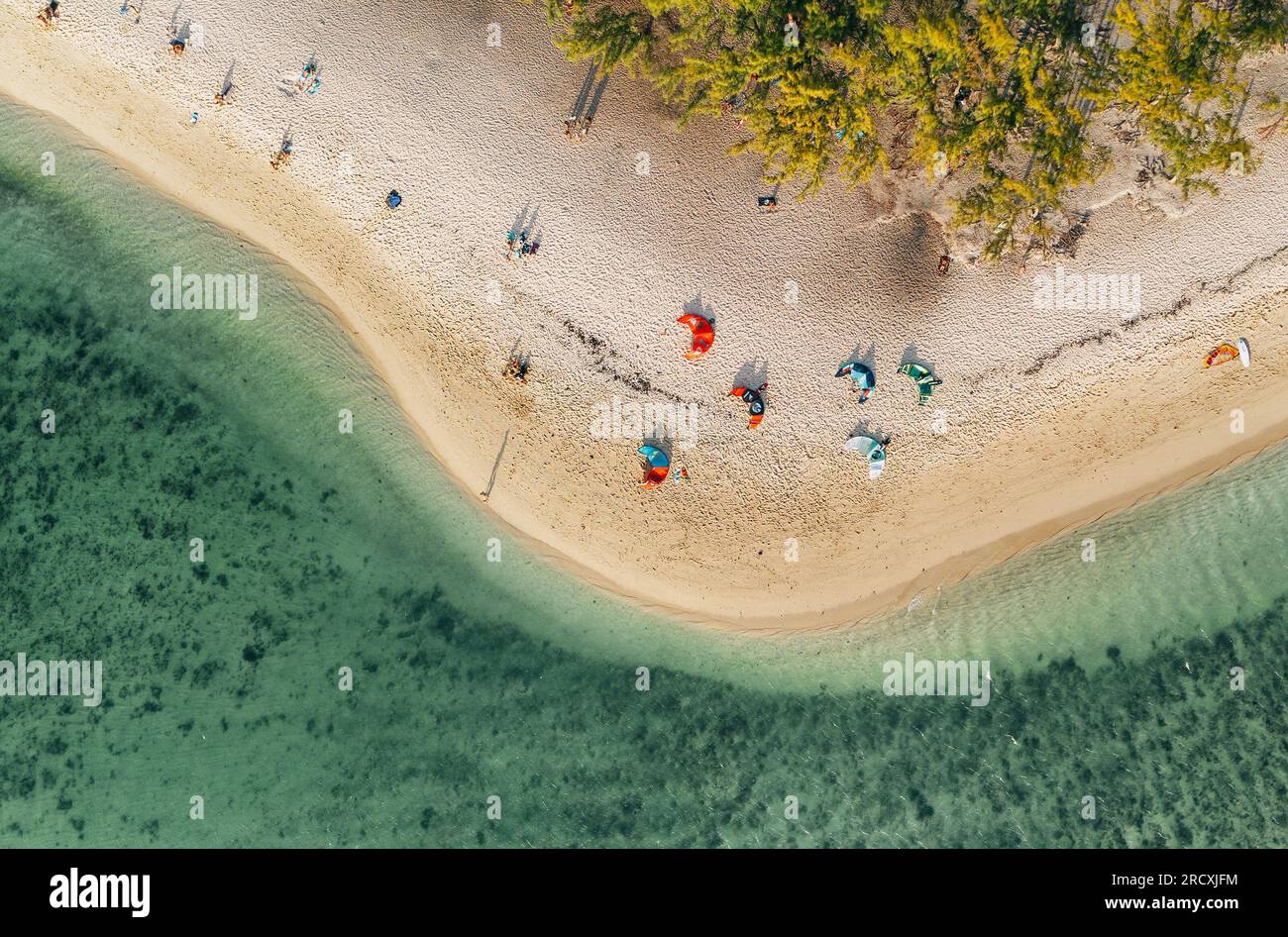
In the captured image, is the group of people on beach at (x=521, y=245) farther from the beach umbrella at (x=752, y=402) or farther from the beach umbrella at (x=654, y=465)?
the beach umbrella at (x=752, y=402)

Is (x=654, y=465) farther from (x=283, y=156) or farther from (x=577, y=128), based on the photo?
(x=283, y=156)

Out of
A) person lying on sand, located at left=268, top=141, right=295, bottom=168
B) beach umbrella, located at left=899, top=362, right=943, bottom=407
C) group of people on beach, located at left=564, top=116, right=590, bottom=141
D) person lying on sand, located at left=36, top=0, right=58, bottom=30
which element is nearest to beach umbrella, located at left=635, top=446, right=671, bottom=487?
beach umbrella, located at left=899, top=362, right=943, bottom=407

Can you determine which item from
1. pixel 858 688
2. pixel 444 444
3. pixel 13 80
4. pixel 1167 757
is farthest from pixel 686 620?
pixel 13 80

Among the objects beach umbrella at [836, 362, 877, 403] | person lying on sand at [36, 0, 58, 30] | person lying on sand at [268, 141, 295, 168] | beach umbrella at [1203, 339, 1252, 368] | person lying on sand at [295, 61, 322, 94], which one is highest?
person lying on sand at [36, 0, 58, 30]

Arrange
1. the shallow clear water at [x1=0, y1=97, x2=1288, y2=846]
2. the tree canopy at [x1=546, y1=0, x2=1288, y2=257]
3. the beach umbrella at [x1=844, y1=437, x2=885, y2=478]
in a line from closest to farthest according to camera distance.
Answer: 1. the tree canopy at [x1=546, y1=0, x2=1288, y2=257]
2. the shallow clear water at [x1=0, y1=97, x2=1288, y2=846]
3. the beach umbrella at [x1=844, y1=437, x2=885, y2=478]

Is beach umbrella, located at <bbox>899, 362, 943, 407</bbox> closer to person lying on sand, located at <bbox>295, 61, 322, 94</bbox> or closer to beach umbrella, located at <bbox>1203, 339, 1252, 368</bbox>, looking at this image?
beach umbrella, located at <bbox>1203, 339, 1252, 368</bbox>
